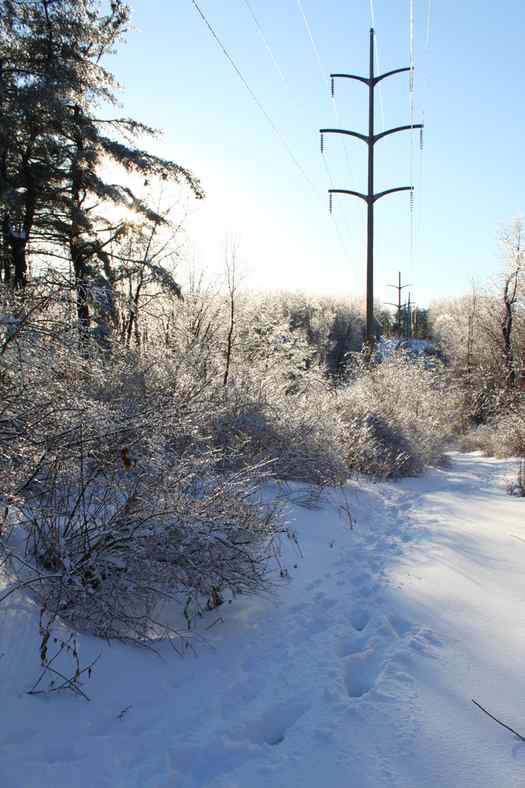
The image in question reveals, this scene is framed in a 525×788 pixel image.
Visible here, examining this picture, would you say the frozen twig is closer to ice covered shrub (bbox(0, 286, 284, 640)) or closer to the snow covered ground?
the snow covered ground

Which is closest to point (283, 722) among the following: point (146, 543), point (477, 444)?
point (146, 543)

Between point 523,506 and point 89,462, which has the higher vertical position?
point 89,462

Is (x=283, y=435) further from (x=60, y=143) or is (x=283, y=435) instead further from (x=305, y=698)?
(x=60, y=143)

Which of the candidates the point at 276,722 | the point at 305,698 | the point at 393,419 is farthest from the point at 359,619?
the point at 393,419

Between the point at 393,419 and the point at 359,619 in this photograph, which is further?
the point at 393,419

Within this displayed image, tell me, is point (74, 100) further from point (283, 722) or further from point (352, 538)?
point (283, 722)

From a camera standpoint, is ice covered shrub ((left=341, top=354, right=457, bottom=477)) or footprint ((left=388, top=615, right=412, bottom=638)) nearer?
footprint ((left=388, top=615, right=412, bottom=638))

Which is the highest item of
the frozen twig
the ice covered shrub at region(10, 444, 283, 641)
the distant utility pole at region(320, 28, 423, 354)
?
the distant utility pole at region(320, 28, 423, 354)

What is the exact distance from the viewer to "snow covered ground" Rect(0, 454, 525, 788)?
201 centimetres

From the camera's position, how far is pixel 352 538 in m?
5.46

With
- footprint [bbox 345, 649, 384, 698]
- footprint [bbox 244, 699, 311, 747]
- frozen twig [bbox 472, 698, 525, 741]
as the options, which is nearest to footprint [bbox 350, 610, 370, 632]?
footprint [bbox 345, 649, 384, 698]

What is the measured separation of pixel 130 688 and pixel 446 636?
1788 mm

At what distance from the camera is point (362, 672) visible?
2.79 m

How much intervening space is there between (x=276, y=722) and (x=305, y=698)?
0.21m
